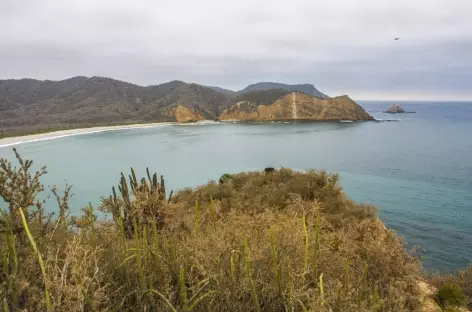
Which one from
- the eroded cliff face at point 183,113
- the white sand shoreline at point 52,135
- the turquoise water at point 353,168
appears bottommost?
the turquoise water at point 353,168

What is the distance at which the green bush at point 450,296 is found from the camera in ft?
23.4

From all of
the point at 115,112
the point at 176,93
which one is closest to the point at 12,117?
the point at 115,112

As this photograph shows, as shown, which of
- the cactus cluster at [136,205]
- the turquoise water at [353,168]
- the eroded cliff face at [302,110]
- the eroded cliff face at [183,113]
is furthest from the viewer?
the eroded cliff face at [302,110]

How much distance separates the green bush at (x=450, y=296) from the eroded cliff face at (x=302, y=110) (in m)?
93.5

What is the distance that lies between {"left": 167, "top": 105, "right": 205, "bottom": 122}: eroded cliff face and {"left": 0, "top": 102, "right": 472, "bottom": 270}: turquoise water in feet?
138

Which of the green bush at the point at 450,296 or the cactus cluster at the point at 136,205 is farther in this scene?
the green bush at the point at 450,296

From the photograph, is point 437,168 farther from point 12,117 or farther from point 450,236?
point 12,117

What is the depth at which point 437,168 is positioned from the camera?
30109mm

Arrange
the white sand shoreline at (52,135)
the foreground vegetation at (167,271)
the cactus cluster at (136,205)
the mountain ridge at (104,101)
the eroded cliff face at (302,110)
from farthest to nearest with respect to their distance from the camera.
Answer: the eroded cliff face at (302,110) → the mountain ridge at (104,101) → the white sand shoreline at (52,135) → the cactus cluster at (136,205) → the foreground vegetation at (167,271)

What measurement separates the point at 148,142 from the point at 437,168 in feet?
130

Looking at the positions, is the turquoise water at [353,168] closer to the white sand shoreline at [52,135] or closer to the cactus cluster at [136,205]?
the white sand shoreline at [52,135]

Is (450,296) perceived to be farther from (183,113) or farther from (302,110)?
(302,110)

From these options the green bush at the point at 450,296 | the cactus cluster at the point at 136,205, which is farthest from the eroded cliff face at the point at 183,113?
the green bush at the point at 450,296

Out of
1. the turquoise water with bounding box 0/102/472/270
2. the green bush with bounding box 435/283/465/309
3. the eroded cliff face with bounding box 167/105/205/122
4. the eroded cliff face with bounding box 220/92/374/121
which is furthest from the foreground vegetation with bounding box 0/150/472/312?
the eroded cliff face with bounding box 220/92/374/121
